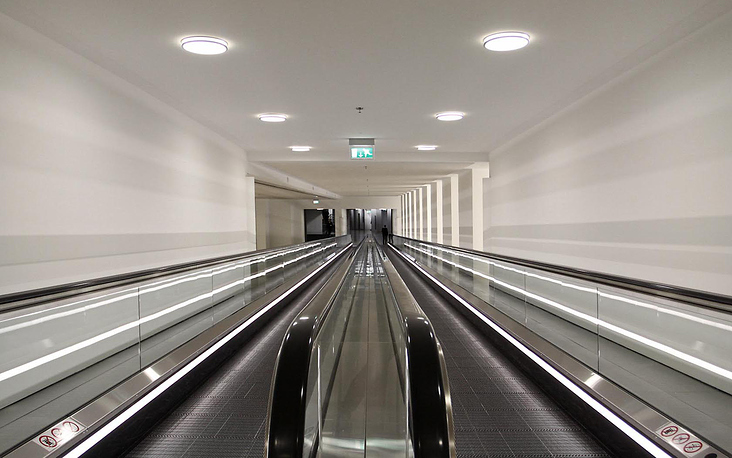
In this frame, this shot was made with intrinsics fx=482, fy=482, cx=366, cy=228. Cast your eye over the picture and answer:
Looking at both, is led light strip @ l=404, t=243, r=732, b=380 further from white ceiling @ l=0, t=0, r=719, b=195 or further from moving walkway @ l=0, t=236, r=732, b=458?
white ceiling @ l=0, t=0, r=719, b=195

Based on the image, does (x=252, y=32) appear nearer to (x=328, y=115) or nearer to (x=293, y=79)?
(x=293, y=79)

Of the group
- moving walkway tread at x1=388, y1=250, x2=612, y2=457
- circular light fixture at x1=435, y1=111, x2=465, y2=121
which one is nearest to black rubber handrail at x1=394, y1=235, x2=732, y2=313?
moving walkway tread at x1=388, y1=250, x2=612, y2=457

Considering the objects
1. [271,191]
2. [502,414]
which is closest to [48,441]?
[502,414]

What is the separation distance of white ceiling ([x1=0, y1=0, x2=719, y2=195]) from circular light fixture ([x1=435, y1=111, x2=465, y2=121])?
0.18 meters

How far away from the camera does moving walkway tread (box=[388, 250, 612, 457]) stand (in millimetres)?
3540

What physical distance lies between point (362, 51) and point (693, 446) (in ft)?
16.3

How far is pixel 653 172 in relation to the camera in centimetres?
623

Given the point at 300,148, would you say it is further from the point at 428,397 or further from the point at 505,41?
the point at 428,397

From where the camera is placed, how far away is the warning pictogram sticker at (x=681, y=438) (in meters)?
2.90

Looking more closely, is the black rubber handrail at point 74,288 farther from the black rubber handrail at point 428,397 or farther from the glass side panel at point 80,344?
the black rubber handrail at point 428,397

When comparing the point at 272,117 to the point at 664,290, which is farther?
the point at 272,117

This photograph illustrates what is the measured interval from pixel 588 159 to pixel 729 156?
3.16m

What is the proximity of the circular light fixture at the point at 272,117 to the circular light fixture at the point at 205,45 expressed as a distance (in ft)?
11.4

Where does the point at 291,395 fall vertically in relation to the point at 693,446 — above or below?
above
